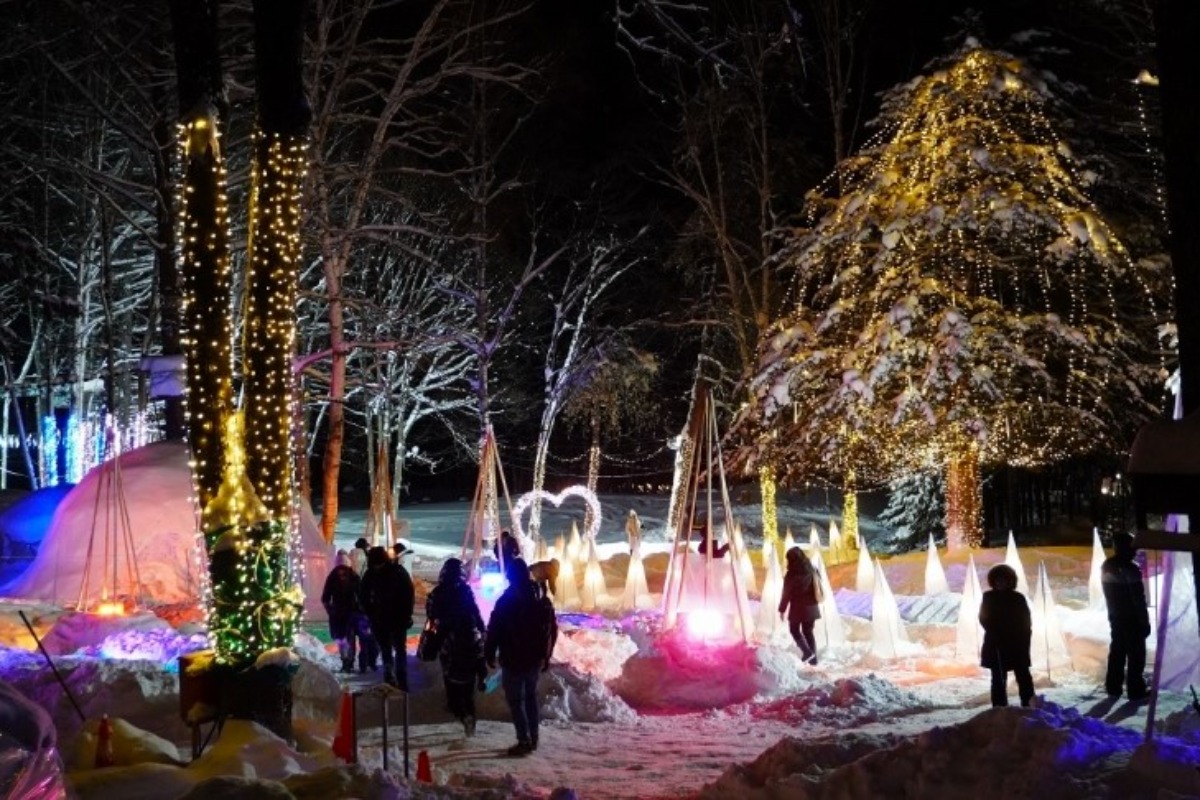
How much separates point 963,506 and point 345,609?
13.0 m

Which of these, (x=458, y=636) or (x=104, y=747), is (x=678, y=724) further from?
(x=104, y=747)

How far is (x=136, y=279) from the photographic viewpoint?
3497cm

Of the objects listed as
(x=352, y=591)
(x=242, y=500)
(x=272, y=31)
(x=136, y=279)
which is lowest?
(x=352, y=591)

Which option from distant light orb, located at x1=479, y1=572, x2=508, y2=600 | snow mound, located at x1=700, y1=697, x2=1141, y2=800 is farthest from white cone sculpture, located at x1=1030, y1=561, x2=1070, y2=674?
distant light orb, located at x1=479, y1=572, x2=508, y2=600

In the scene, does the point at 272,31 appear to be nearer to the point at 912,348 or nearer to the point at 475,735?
the point at 475,735

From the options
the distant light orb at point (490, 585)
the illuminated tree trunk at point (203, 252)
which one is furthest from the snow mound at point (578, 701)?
the distant light orb at point (490, 585)

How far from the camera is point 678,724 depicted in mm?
10922

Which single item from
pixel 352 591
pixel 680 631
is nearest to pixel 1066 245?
pixel 680 631

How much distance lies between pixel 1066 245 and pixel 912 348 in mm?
3023

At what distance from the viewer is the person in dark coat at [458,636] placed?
10000 mm

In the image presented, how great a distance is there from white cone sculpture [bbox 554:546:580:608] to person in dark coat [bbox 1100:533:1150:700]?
10.9m

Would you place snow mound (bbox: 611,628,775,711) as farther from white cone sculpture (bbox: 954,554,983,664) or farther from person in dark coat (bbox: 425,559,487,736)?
white cone sculpture (bbox: 954,554,983,664)

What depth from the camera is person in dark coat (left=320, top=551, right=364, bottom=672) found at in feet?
44.7

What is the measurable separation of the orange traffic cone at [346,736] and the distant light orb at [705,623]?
613 cm
